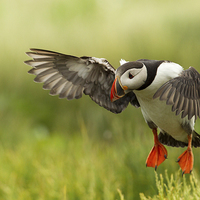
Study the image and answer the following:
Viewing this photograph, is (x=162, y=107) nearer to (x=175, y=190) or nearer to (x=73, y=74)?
(x=175, y=190)

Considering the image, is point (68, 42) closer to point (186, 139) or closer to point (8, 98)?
point (8, 98)

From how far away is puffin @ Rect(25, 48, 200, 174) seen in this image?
2846mm

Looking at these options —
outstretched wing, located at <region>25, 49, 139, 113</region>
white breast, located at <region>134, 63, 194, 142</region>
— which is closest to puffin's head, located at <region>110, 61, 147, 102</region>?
white breast, located at <region>134, 63, 194, 142</region>

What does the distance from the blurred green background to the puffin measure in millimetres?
719

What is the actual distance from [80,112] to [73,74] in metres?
5.00

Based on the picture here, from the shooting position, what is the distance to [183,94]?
285 centimetres

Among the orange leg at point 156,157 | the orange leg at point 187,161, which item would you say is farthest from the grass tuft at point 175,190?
the orange leg at point 156,157

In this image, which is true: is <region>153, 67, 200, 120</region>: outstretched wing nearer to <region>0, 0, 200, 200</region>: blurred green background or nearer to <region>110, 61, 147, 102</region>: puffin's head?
<region>110, 61, 147, 102</region>: puffin's head

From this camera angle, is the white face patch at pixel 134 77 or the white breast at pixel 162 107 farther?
the white breast at pixel 162 107

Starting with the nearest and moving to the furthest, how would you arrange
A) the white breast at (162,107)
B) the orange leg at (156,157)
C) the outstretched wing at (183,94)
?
the outstretched wing at (183,94) → the white breast at (162,107) → the orange leg at (156,157)

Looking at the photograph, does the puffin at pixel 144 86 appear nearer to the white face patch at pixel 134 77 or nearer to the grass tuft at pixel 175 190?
the white face patch at pixel 134 77

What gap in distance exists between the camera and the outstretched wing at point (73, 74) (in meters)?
3.49

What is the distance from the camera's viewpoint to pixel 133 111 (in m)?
7.71

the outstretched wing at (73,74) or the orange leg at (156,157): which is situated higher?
the outstretched wing at (73,74)
